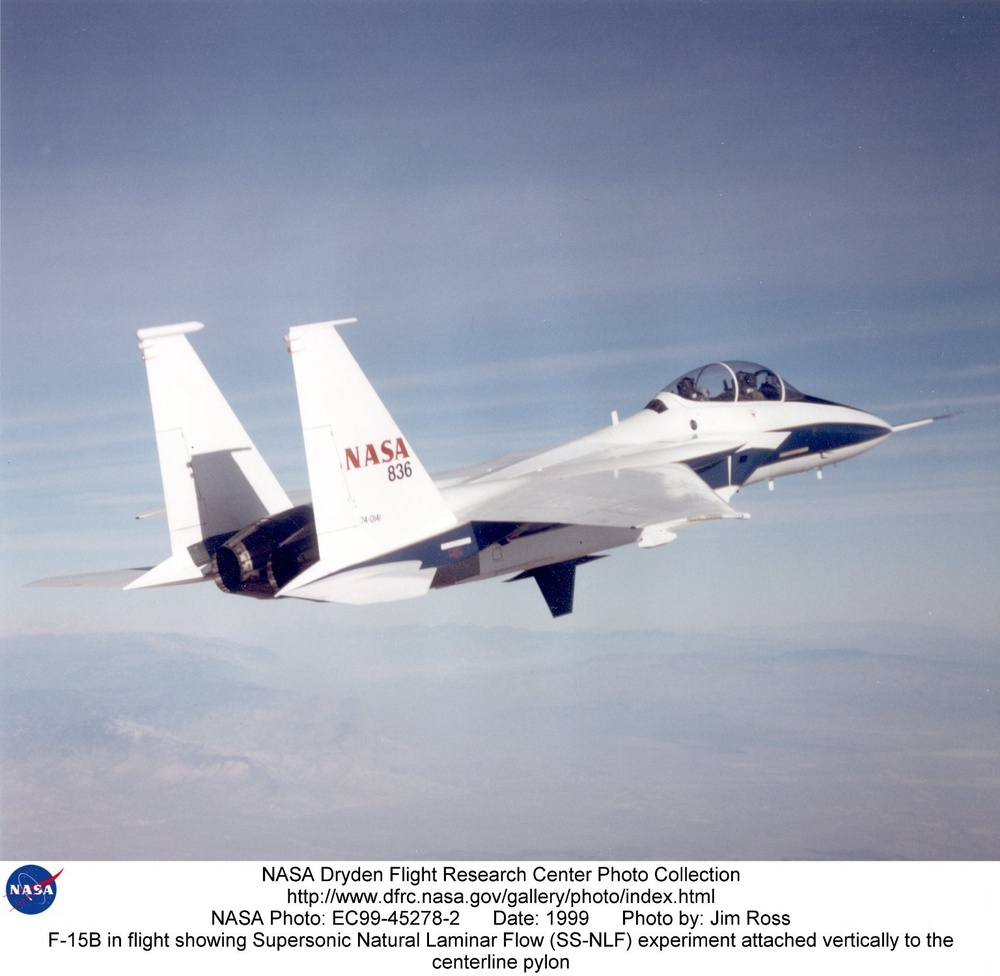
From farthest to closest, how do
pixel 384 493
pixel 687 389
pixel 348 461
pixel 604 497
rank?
pixel 687 389
pixel 604 497
pixel 384 493
pixel 348 461

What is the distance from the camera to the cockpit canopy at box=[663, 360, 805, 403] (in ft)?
41.3

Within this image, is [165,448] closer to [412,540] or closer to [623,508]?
[412,540]

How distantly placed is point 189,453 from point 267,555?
1350 mm

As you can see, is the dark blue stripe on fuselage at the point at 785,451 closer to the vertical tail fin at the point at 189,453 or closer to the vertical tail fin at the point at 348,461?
the vertical tail fin at the point at 348,461

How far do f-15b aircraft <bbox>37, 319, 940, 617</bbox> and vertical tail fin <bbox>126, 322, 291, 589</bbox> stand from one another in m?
0.01

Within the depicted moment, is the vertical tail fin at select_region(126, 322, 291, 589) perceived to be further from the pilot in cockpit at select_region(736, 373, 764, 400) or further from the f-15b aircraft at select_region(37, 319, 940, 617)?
the pilot in cockpit at select_region(736, 373, 764, 400)

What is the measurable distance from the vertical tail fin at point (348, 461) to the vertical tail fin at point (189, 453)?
184 centimetres

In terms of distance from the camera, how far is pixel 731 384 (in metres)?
12.7

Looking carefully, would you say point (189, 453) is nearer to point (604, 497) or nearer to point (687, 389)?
point (604, 497)

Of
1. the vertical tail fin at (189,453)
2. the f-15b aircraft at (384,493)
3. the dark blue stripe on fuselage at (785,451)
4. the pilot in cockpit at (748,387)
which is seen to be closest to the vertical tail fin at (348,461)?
the f-15b aircraft at (384,493)
